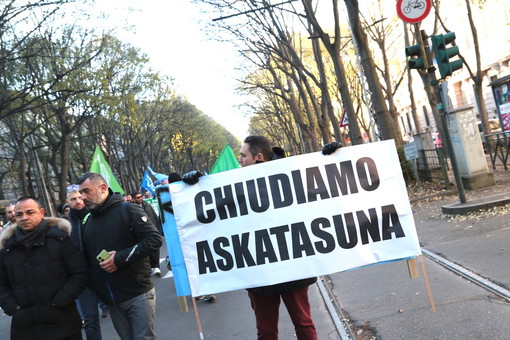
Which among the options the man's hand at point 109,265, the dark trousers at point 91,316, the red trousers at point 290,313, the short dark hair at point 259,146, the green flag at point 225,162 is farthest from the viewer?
the green flag at point 225,162

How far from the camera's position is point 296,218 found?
380 centimetres

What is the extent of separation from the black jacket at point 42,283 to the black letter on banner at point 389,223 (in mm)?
2192

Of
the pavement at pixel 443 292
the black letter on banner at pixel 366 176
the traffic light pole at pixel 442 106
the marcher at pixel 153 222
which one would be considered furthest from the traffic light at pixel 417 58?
the black letter on banner at pixel 366 176

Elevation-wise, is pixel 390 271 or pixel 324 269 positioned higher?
pixel 324 269

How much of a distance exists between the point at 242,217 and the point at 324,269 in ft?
2.22

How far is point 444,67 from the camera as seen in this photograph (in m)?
9.62

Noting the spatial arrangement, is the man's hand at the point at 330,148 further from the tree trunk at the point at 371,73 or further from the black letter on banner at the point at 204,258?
the tree trunk at the point at 371,73

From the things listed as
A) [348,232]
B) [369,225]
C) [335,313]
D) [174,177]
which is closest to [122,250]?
[174,177]

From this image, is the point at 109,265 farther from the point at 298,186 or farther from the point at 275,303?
the point at 298,186

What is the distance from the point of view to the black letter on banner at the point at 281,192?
382 cm

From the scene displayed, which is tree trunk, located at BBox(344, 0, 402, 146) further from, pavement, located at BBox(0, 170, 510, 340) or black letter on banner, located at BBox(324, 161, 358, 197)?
black letter on banner, located at BBox(324, 161, 358, 197)

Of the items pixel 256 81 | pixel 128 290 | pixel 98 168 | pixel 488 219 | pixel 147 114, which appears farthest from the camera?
pixel 147 114

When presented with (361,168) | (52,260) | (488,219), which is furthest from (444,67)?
(52,260)

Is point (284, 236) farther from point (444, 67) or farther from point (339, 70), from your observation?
point (339, 70)
